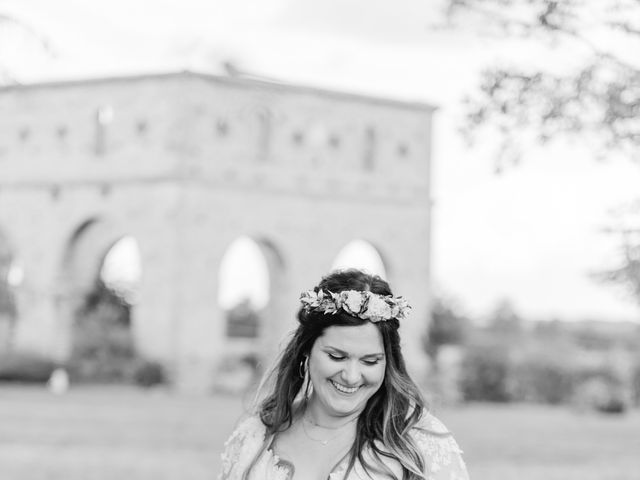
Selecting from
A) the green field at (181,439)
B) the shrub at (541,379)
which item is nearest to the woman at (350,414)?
the green field at (181,439)

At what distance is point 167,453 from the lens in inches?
687

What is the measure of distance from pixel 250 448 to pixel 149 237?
32.3 metres

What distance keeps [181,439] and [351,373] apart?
16.1 m

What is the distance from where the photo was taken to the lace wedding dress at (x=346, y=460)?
3703mm

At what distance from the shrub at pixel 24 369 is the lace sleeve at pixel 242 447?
2903 centimetres

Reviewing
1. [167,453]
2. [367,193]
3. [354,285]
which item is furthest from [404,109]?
[354,285]

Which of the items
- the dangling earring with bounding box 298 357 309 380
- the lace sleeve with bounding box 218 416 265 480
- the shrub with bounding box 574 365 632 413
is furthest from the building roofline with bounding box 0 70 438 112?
the lace sleeve with bounding box 218 416 265 480

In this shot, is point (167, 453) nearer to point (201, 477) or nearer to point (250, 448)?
point (201, 477)

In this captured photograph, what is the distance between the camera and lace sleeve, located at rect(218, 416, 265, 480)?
385 centimetres

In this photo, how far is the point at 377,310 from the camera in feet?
12.4

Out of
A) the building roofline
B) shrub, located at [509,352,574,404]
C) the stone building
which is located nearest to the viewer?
shrub, located at [509,352,574,404]

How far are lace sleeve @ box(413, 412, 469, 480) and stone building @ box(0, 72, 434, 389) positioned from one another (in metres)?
30.4

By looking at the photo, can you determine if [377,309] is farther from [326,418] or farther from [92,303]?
[92,303]

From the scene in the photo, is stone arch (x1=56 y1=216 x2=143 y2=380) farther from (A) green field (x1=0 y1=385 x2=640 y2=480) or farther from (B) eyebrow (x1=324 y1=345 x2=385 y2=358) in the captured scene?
(B) eyebrow (x1=324 y1=345 x2=385 y2=358)
